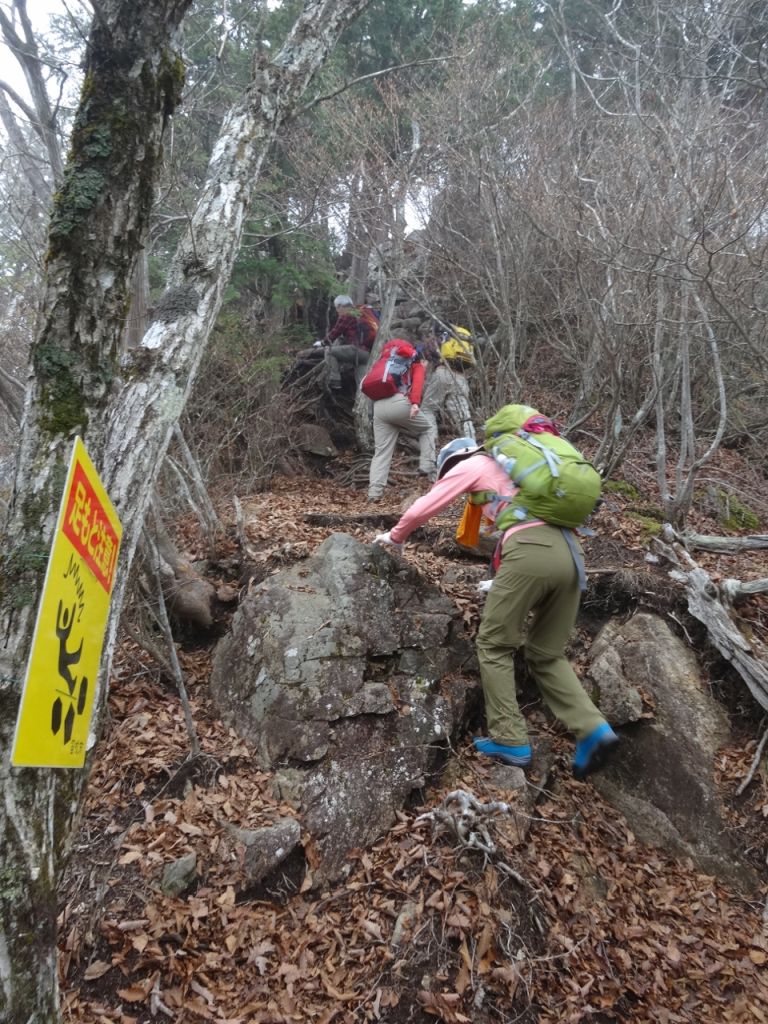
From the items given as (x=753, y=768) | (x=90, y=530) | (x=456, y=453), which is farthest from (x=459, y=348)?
(x=90, y=530)

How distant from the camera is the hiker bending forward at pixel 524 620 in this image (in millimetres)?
3820

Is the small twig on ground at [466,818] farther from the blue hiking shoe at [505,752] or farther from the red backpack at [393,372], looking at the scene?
the red backpack at [393,372]

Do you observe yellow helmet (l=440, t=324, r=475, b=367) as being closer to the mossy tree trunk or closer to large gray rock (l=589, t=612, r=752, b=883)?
large gray rock (l=589, t=612, r=752, b=883)

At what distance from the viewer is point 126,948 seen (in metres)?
2.84

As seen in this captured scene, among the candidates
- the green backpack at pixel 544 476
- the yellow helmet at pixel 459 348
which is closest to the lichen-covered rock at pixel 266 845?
the green backpack at pixel 544 476

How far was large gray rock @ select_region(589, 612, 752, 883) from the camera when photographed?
3.95m

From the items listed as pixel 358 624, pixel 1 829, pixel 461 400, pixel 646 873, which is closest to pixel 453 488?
pixel 358 624

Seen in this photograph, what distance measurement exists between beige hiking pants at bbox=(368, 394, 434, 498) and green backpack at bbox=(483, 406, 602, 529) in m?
3.81

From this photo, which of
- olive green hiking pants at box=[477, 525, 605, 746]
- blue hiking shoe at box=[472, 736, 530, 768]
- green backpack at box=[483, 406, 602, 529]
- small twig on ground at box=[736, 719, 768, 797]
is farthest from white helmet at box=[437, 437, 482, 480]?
small twig on ground at box=[736, 719, 768, 797]

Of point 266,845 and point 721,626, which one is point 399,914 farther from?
point 721,626

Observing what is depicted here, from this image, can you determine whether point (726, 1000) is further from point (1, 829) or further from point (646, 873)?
point (1, 829)

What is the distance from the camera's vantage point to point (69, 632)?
5.28ft

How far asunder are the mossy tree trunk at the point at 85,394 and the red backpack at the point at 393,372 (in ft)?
16.0

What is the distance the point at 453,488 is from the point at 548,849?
237 cm
